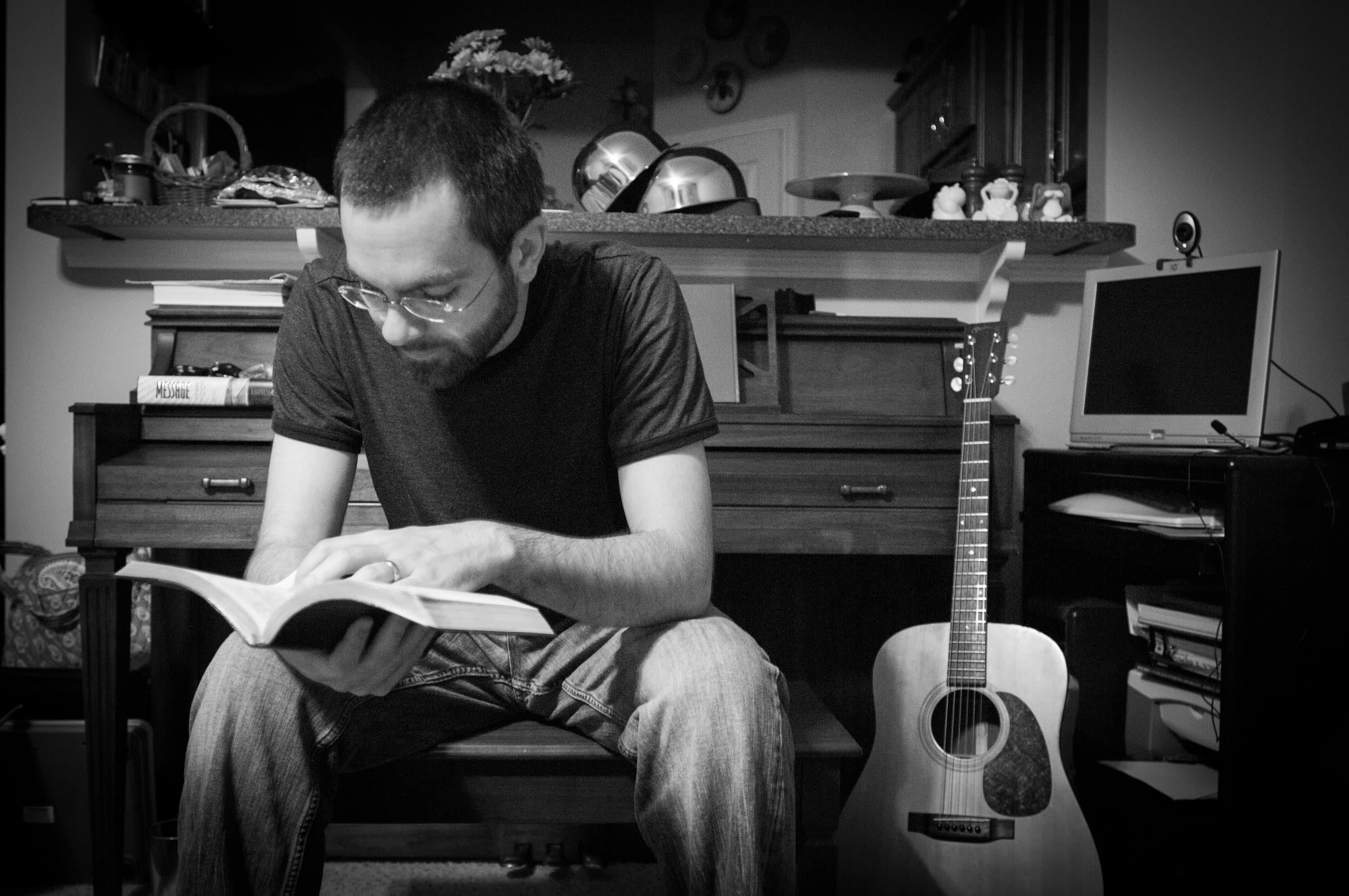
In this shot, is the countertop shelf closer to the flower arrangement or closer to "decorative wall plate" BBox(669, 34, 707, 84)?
the flower arrangement

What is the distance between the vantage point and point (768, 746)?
0.95 m

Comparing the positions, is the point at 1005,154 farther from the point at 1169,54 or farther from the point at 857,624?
the point at 857,624

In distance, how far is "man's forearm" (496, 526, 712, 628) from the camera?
93cm

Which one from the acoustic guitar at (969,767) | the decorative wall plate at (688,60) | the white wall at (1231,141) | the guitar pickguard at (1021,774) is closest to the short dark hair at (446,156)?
the acoustic guitar at (969,767)

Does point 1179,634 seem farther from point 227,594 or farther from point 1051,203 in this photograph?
point 227,594

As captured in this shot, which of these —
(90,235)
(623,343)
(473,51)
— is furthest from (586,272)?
(90,235)

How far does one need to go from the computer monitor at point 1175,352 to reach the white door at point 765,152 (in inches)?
98.0

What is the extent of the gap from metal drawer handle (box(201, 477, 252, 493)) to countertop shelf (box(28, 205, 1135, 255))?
19.8 inches

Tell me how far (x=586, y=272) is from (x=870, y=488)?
0.68 metres

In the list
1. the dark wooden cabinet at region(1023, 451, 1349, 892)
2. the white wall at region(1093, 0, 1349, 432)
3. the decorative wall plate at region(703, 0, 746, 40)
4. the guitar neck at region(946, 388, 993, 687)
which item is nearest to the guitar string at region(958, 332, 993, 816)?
the guitar neck at region(946, 388, 993, 687)

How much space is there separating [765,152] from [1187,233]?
2706mm

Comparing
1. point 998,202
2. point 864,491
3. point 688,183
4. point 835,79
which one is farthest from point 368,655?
point 835,79

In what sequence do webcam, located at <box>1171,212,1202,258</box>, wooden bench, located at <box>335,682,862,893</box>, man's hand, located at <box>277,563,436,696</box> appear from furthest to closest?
webcam, located at <box>1171,212,1202,258</box>, wooden bench, located at <box>335,682,862,893</box>, man's hand, located at <box>277,563,436,696</box>

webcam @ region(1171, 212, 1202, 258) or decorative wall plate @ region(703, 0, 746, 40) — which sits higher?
decorative wall plate @ region(703, 0, 746, 40)
